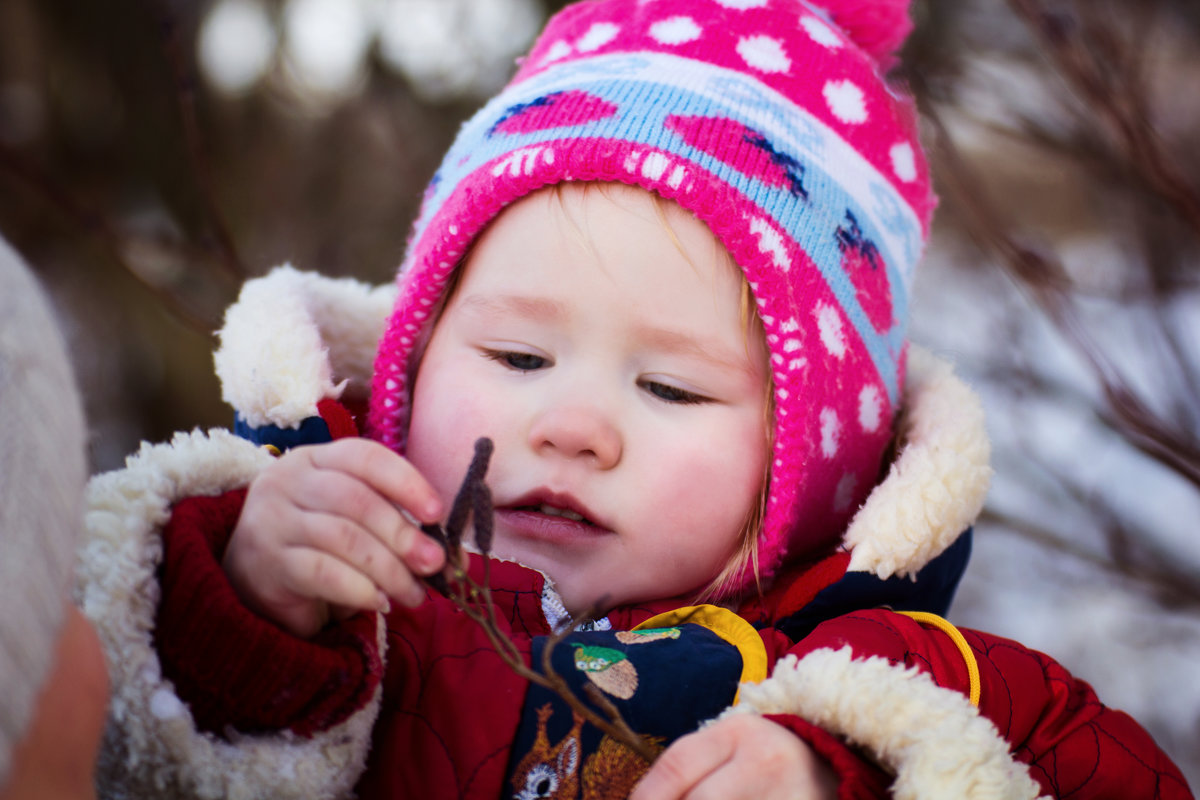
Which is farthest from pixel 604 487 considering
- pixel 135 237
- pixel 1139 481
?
pixel 1139 481

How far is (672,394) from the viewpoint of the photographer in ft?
4.68

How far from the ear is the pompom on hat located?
536mm

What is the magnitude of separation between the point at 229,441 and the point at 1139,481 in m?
2.87

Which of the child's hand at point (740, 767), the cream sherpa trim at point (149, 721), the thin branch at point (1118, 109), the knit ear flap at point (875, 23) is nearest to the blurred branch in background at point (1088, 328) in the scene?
the thin branch at point (1118, 109)

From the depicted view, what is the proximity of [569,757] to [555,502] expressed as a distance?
1.30 ft

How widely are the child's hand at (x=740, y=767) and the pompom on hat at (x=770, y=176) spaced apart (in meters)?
0.54

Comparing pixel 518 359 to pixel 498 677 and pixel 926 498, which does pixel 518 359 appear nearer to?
pixel 498 677

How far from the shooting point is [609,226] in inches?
56.6

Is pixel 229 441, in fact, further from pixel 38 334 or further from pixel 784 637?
pixel 784 637

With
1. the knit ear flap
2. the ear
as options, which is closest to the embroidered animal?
the ear

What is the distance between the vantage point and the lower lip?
1338 millimetres

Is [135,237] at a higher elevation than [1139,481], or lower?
higher

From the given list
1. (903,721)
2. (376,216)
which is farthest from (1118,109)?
(376,216)

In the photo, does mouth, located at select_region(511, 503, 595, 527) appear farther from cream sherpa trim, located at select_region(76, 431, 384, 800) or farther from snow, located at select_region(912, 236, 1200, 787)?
snow, located at select_region(912, 236, 1200, 787)
